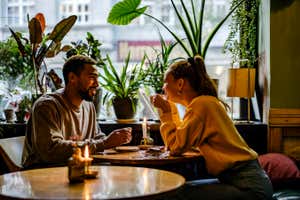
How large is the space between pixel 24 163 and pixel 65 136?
11.0 inches

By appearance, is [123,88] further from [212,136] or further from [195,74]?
[212,136]

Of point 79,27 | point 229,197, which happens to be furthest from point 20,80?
point 229,197

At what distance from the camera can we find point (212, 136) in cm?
270

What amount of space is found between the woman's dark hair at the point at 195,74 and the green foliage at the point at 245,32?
4.41ft

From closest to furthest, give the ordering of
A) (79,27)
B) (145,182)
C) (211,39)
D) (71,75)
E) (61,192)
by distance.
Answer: (61,192), (145,182), (71,75), (211,39), (79,27)

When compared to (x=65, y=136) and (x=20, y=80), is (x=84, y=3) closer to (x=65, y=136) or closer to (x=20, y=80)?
(x=20, y=80)

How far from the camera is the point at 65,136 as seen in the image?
3061mm

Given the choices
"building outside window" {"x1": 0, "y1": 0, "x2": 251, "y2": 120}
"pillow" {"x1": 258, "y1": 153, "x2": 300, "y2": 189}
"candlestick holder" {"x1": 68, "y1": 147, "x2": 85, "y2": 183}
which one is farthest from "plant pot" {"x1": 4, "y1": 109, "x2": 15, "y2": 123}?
"candlestick holder" {"x1": 68, "y1": 147, "x2": 85, "y2": 183}

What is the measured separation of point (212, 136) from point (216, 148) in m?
0.07

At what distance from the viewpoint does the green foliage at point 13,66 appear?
4.30 meters

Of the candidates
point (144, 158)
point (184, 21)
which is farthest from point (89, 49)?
point (144, 158)

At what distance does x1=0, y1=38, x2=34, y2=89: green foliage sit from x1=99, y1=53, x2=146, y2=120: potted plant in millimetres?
662

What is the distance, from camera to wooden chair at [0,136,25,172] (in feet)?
10.1

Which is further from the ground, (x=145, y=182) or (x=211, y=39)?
(x=211, y=39)
